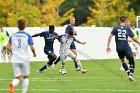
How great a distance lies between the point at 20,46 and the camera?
610 inches

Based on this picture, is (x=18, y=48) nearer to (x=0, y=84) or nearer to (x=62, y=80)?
(x=0, y=84)

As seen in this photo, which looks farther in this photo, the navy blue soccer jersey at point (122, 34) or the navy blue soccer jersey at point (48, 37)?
the navy blue soccer jersey at point (48, 37)

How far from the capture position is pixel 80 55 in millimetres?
39875

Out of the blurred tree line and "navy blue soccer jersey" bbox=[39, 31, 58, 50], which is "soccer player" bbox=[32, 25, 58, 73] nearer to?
"navy blue soccer jersey" bbox=[39, 31, 58, 50]

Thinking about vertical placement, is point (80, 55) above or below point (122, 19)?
below

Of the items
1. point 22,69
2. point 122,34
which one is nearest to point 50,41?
point 122,34

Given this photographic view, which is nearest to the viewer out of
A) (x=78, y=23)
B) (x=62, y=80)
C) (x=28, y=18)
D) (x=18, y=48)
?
(x=18, y=48)

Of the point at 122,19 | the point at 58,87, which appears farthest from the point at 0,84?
the point at 122,19

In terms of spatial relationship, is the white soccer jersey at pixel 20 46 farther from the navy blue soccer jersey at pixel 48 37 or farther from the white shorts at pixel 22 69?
the navy blue soccer jersey at pixel 48 37

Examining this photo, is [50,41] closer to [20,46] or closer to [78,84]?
[78,84]

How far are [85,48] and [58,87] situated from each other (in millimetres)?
21096

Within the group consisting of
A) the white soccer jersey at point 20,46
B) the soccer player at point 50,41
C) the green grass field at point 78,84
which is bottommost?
the green grass field at point 78,84

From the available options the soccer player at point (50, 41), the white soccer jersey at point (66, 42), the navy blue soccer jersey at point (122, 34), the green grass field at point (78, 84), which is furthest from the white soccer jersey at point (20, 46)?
the soccer player at point (50, 41)

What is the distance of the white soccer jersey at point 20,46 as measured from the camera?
15.4m
